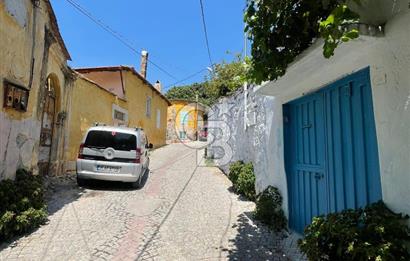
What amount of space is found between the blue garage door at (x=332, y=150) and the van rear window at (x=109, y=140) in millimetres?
4996

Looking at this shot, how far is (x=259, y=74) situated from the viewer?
3682 millimetres

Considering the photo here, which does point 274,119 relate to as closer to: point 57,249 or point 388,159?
point 388,159

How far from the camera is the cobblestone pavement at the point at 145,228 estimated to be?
14.8ft

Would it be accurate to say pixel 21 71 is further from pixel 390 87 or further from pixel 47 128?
pixel 390 87

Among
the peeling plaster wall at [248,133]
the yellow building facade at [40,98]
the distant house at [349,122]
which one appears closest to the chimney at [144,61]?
the yellow building facade at [40,98]

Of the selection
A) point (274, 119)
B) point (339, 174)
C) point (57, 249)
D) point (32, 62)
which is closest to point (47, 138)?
point (32, 62)

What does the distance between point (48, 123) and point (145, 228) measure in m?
5.81

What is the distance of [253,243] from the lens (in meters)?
5.06

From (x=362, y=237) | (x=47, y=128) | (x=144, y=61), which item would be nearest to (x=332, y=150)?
→ (x=362, y=237)

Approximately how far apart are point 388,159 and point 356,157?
77 centimetres

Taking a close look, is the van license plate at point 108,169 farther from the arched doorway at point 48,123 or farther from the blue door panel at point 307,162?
the blue door panel at point 307,162

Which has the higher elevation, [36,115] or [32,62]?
[32,62]

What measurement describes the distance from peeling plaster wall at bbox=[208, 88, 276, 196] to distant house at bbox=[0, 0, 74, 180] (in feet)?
16.4

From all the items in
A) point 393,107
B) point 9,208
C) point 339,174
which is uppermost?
point 393,107
